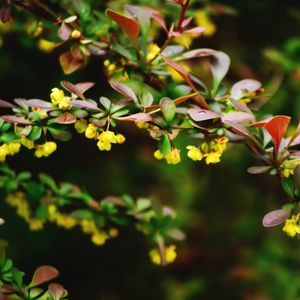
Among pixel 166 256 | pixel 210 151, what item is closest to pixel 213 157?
pixel 210 151

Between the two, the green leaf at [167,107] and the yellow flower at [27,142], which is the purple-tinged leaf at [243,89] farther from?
the yellow flower at [27,142]

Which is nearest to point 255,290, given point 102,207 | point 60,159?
point 60,159

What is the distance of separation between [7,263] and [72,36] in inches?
16.2

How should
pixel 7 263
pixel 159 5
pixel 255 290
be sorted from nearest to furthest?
pixel 7 263 < pixel 159 5 < pixel 255 290

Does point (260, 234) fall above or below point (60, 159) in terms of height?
below

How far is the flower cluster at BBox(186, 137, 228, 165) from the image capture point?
77 cm

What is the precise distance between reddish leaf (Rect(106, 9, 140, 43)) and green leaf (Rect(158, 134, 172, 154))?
0.73 ft

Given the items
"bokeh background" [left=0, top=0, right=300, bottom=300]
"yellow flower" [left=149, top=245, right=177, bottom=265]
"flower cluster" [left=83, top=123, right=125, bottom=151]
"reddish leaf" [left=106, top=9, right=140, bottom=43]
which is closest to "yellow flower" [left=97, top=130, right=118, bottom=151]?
"flower cluster" [left=83, top=123, right=125, bottom=151]

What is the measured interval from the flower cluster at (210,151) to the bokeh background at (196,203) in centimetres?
79

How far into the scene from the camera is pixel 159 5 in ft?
4.12

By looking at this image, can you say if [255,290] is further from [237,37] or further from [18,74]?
[18,74]

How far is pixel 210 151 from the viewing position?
0.80 metres

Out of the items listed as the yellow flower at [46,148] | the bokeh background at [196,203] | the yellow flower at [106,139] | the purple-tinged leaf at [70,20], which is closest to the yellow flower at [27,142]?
the yellow flower at [46,148]

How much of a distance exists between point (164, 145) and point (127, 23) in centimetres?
24
